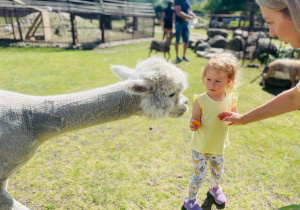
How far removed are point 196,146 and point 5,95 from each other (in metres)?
1.51

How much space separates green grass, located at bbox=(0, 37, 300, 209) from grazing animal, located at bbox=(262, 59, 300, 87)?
55.9 inches

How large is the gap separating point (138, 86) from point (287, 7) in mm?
986

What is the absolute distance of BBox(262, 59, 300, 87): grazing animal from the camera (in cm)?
508

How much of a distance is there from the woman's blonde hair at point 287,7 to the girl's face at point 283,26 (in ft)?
0.10

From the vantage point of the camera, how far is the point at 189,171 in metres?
2.62

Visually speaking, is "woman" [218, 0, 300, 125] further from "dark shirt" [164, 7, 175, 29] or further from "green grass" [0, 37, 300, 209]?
"dark shirt" [164, 7, 175, 29]

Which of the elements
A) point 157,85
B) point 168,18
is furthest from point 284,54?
point 157,85

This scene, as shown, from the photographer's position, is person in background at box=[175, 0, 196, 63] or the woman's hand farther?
person in background at box=[175, 0, 196, 63]

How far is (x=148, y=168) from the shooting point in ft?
8.70

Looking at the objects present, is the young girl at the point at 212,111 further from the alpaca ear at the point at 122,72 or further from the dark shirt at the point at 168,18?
the dark shirt at the point at 168,18

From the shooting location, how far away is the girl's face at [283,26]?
106 cm

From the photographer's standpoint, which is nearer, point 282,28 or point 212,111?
point 282,28

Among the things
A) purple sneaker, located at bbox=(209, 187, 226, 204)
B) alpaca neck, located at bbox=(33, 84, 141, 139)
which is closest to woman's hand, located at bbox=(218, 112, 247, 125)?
alpaca neck, located at bbox=(33, 84, 141, 139)

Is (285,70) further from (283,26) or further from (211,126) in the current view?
(283,26)
